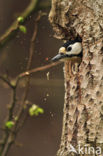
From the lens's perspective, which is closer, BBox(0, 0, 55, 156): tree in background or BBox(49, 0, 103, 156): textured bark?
BBox(49, 0, 103, 156): textured bark

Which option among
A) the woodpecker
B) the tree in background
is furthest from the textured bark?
the tree in background

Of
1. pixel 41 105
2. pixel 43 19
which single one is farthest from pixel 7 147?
pixel 43 19

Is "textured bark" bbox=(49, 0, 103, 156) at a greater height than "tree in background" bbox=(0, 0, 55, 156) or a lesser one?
lesser

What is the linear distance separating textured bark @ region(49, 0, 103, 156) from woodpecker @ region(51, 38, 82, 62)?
4cm

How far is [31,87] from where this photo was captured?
2801mm

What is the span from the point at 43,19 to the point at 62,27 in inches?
38.6

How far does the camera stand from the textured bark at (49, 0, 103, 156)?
1.50 m

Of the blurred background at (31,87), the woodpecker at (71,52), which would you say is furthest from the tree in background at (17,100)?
the woodpecker at (71,52)

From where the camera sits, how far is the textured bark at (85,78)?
150cm

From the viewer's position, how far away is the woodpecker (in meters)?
1.57

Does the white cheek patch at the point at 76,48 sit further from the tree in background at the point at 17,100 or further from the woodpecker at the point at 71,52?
the tree in background at the point at 17,100

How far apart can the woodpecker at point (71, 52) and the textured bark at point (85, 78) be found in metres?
0.04

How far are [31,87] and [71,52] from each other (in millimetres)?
1221

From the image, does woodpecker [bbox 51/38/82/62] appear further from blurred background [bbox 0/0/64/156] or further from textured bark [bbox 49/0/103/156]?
blurred background [bbox 0/0/64/156]
